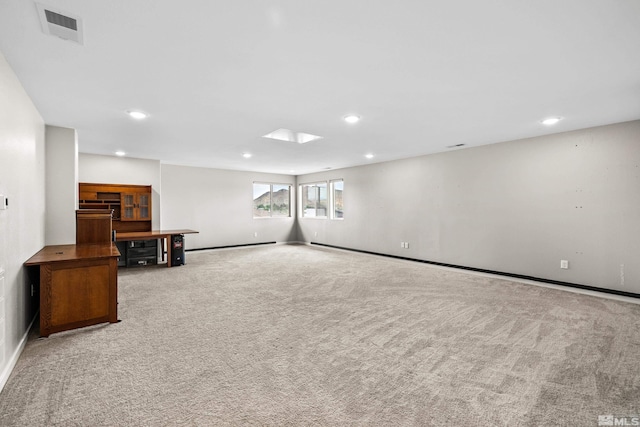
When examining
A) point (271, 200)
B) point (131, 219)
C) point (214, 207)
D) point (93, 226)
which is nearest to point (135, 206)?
point (131, 219)

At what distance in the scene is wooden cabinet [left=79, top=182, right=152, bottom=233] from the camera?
20.6ft

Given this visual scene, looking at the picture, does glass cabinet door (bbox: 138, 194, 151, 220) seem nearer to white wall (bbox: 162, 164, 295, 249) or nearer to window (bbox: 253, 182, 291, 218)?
white wall (bbox: 162, 164, 295, 249)

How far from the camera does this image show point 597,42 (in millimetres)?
2168

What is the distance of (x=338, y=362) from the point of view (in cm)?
238

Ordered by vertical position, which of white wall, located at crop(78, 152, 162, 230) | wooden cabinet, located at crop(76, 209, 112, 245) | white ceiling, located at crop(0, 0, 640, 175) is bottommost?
wooden cabinet, located at crop(76, 209, 112, 245)

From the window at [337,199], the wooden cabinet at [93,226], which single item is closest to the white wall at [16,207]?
the wooden cabinet at [93,226]

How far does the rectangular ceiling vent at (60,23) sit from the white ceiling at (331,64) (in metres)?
0.06

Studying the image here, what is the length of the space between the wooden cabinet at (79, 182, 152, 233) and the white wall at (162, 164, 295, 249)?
801mm

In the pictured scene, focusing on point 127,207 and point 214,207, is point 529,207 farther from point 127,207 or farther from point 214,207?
point 127,207

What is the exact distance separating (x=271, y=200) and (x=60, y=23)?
8.13 meters

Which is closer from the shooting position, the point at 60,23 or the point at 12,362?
the point at 60,23

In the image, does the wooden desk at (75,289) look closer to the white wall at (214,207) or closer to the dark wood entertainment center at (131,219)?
the dark wood entertainment center at (131,219)

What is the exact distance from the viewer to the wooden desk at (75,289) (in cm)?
293

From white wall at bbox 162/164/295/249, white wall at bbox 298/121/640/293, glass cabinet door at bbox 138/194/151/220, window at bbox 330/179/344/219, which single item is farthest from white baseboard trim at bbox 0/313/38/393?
window at bbox 330/179/344/219
